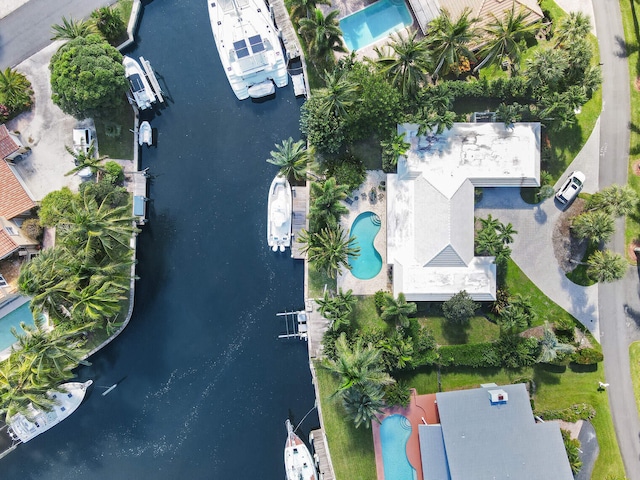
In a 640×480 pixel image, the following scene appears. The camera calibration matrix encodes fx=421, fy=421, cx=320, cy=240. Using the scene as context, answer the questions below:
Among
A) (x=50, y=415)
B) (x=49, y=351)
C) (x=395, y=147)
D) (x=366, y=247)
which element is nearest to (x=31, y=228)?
(x=49, y=351)

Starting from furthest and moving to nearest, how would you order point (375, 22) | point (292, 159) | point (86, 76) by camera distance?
point (375, 22) → point (292, 159) → point (86, 76)

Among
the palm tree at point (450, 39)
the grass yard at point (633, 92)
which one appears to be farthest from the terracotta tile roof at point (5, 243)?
the grass yard at point (633, 92)

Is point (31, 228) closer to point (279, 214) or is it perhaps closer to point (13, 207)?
point (13, 207)

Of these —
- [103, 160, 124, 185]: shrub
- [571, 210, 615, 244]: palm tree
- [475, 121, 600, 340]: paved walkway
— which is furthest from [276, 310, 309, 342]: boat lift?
[571, 210, 615, 244]: palm tree

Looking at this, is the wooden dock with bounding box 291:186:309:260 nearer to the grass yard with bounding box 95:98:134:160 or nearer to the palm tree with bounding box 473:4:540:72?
the grass yard with bounding box 95:98:134:160

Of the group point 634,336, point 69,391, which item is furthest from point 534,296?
point 69,391

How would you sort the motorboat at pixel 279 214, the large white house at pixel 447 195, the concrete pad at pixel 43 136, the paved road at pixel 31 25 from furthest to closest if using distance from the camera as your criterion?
the paved road at pixel 31 25, the concrete pad at pixel 43 136, the motorboat at pixel 279 214, the large white house at pixel 447 195

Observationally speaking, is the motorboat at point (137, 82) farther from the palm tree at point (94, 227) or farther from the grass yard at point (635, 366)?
the grass yard at point (635, 366)

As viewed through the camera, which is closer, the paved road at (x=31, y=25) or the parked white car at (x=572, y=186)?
the parked white car at (x=572, y=186)
